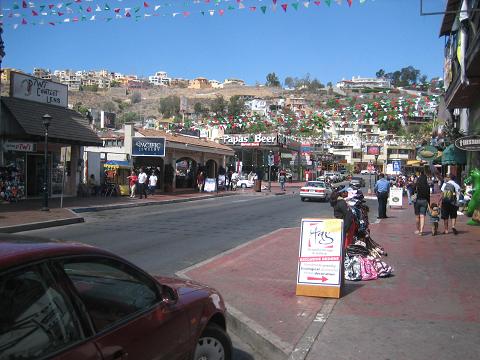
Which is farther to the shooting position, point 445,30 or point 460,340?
point 445,30

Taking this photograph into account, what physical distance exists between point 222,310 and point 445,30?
25.8 metres

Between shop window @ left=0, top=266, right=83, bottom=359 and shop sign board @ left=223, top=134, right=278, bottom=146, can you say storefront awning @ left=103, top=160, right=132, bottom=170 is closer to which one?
shop sign board @ left=223, top=134, right=278, bottom=146

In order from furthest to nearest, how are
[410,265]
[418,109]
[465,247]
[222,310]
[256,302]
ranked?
[418,109] < [465,247] < [410,265] < [256,302] < [222,310]

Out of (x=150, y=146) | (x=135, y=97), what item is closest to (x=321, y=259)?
(x=150, y=146)

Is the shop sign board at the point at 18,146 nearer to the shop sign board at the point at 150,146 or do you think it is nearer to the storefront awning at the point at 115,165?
the storefront awning at the point at 115,165

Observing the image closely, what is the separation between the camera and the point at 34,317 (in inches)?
105

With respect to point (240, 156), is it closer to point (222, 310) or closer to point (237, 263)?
point (237, 263)

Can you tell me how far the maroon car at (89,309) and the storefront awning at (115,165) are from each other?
28.4m

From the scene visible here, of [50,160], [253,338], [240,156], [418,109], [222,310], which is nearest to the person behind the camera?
[222,310]

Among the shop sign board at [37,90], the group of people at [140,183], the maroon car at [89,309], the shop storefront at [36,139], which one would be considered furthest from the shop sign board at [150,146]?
the maroon car at [89,309]

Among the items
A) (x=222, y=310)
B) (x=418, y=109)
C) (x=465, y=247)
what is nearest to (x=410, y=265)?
(x=465, y=247)

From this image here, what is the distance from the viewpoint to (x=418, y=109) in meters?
42.8

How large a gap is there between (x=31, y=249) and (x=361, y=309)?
483 centimetres

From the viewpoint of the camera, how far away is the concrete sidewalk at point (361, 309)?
17.1 ft
